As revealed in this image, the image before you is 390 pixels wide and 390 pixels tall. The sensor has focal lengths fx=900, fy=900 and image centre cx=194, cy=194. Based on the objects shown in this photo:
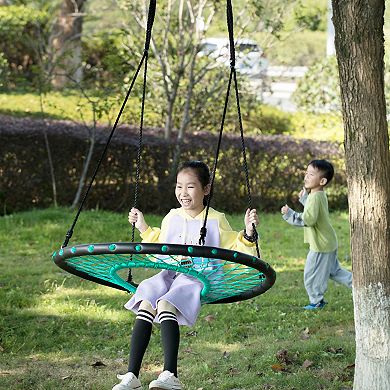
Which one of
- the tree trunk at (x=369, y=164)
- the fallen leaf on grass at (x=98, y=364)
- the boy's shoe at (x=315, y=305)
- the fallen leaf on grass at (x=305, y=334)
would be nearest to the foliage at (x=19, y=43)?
the boy's shoe at (x=315, y=305)

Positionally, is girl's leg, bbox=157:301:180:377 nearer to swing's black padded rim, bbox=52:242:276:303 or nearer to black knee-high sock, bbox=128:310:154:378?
black knee-high sock, bbox=128:310:154:378

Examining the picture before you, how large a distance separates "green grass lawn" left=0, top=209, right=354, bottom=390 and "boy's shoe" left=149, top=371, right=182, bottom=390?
74 centimetres

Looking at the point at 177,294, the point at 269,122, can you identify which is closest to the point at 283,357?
the point at 177,294

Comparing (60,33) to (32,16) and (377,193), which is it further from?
(377,193)

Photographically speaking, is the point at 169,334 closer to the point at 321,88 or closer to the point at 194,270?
the point at 194,270

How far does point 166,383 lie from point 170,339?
0.68ft

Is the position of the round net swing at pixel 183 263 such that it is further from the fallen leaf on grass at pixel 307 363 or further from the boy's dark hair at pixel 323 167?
the boy's dark hair at pixel 323 167

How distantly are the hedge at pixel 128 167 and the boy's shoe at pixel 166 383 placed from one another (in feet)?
20.9

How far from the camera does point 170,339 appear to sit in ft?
12.3

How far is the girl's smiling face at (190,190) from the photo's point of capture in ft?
13.6

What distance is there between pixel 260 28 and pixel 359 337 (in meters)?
8.15

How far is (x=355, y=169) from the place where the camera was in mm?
3887

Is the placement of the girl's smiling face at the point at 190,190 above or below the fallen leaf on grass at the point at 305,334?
above

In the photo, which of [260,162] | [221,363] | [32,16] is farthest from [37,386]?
[32,16]
